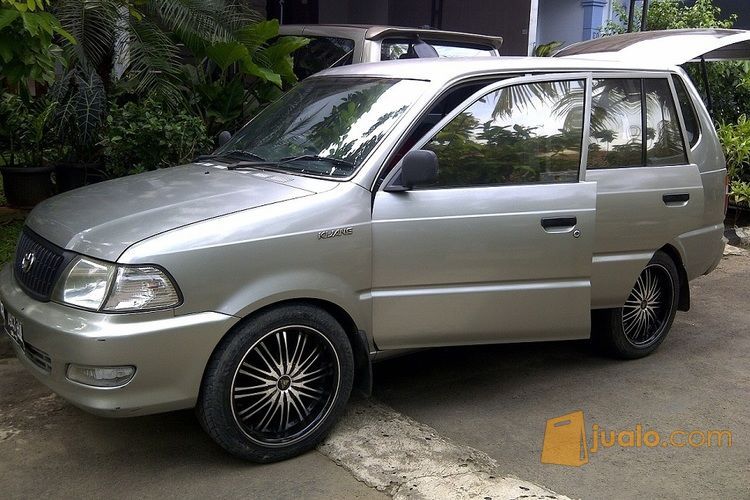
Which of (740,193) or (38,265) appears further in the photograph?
(740,193)

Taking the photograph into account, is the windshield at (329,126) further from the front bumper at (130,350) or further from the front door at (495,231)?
the front bumper at (130,350)

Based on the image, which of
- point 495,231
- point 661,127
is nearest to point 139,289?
point 495,231

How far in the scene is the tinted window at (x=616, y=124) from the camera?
4906mm

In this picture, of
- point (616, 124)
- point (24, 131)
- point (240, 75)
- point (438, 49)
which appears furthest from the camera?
point (438, 49)

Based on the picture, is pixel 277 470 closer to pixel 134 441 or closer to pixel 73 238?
pixel 134 441

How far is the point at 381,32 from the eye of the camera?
24.9 ft

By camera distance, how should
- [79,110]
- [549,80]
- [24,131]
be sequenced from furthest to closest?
[24,131] → [79,110] → [549,80]

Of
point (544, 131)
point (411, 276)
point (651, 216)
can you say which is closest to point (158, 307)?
point (411, 276)

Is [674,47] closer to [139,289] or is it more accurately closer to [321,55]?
[321,55]

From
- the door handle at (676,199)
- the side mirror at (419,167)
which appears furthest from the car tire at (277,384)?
the door handle at (676,199)

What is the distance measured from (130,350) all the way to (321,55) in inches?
211

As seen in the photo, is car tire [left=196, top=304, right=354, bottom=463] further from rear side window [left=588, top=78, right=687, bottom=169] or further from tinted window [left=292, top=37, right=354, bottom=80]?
tinted window [left=292, top=37, right=354, bottom=80]

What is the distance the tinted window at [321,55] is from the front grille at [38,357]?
458cm

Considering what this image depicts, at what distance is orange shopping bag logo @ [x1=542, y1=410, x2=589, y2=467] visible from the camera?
4.07m
